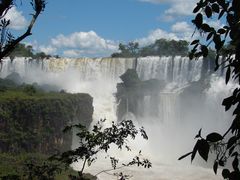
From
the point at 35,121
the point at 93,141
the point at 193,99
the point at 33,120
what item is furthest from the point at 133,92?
the point at 93,141

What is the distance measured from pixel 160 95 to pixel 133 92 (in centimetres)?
322

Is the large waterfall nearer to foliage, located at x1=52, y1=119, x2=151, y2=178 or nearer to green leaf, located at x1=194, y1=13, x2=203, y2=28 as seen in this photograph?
foliage, located at x1=52, y1=119, x2=151, y2=178

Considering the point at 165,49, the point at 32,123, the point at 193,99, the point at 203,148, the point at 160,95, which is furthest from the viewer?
the point at 165,49

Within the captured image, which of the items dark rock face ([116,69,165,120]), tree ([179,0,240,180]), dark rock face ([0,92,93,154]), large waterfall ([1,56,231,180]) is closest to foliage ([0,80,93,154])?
dark rock face ([0,92,93,154])

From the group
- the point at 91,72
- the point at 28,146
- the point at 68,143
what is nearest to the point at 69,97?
the point at 68,143

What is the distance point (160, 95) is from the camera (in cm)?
4047

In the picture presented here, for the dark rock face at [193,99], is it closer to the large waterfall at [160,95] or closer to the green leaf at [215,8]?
the large waterfall at [160,95]

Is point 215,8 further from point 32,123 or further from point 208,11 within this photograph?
point 32,123

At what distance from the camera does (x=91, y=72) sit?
159ft

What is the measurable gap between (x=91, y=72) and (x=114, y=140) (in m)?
44.2

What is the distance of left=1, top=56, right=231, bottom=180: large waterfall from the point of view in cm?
3684

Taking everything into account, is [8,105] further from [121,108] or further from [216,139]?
[216,139]

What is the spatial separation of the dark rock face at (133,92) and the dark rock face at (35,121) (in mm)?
8184

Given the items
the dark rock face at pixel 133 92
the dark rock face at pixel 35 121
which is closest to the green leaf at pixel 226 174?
the dark rock face at pixel 35 121
